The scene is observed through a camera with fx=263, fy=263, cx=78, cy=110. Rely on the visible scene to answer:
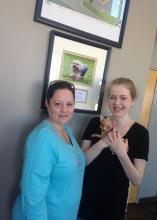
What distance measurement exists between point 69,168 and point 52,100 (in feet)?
1.05

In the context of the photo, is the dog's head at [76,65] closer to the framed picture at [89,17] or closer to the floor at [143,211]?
→ the framed picture at [89,17]

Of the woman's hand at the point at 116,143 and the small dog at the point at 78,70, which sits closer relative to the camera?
the woman's hand at the point at 116,143

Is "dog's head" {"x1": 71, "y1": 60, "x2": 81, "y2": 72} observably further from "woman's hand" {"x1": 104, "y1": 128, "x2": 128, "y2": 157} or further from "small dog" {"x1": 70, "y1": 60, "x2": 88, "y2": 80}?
"woman's hand" {"x1": 104, "y1": 128, "x2": 128, "y2": 157}

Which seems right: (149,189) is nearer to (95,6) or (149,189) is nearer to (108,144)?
(108,144)

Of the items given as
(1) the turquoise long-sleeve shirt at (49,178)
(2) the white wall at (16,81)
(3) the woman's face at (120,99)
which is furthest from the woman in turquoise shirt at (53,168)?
(3) the woman's face at (120,99)

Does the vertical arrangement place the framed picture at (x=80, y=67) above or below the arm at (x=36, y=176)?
above

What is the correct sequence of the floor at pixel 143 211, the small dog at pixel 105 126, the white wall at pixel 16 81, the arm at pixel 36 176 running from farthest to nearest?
1. the floor at pixel 143 211
2. the small dog at pixel 105 126
3. the white wall at pixel 16 81
4. the arm at pixel 36 176

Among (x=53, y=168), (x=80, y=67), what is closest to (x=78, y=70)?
(x=80, y=67)

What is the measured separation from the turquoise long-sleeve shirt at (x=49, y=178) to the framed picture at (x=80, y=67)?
30 centimetres

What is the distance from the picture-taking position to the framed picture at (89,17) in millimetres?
1282

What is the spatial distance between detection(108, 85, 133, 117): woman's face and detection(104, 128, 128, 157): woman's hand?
110 mm

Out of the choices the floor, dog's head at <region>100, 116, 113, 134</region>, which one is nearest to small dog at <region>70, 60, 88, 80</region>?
dog's head at <region>100, 116, 113, 134</region>

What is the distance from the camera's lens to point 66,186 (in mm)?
1193

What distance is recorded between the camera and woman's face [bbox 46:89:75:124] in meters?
1.21
